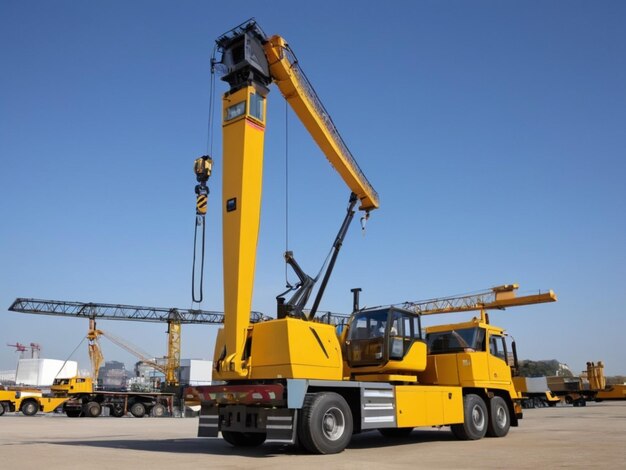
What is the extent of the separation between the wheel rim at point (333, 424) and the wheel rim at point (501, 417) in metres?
5.51

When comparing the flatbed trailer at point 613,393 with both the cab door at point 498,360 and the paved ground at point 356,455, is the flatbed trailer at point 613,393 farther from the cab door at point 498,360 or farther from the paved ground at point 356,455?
the paved ground at point 356,455

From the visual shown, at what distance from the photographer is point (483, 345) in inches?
567

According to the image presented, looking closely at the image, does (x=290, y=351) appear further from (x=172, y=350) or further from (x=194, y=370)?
(x=194, y=370)

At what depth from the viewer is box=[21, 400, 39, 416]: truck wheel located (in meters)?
34.4

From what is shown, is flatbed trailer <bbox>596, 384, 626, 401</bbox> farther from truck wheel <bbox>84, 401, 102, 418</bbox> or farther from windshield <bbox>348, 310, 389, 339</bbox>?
windshield <bbox>348, 310, 389, 339</bbox>

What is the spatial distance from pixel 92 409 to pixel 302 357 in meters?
27.8

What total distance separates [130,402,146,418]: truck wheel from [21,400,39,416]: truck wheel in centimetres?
582

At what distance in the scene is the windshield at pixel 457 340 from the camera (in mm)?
14240

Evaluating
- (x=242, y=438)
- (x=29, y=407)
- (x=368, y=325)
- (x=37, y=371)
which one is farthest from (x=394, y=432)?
(x=37, y=371)

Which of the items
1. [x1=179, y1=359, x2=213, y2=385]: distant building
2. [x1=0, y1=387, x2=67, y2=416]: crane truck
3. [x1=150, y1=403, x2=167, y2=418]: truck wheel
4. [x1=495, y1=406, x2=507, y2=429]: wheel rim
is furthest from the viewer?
[x1=179, y1=359, x2=213, y2=385]: distant building

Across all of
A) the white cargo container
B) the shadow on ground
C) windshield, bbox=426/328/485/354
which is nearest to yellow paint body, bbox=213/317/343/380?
the shadow on ground

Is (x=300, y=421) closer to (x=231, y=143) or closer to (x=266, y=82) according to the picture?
(x=231, y=143)

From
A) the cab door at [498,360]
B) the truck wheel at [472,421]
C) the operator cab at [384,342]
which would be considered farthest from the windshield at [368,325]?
the cab door at [498,360]

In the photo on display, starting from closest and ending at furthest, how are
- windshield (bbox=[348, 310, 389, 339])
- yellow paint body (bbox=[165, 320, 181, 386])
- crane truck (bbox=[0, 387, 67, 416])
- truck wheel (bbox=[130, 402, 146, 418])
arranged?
1. windshield (bbox=[348, 310, 389, 339])
2. crane truck (bbox=[0, 387, 67, 416])
3. truck wheel (bbox=[130, 402, 146, 418])
4. yellow paint body (bbox=[165, 320, 181, 386])
